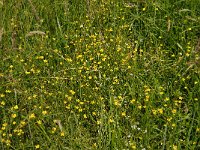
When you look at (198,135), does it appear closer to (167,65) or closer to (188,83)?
(188,83)

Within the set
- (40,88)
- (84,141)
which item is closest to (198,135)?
(84,141)

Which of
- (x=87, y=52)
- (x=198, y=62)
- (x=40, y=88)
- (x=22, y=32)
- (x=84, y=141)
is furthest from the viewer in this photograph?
(x=22, y=32)

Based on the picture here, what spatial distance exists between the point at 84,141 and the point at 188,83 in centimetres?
99

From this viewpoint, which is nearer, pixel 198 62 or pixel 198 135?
pixel 198 135

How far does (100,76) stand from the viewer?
9.68ft

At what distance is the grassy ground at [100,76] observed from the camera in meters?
2.63

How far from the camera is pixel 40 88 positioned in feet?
10.1

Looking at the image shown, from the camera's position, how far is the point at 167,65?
3.25 meters

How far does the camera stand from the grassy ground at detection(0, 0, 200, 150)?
8.63ft

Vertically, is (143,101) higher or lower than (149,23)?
lower

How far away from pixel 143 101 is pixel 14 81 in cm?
92

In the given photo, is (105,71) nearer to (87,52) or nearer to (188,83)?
(87,52)

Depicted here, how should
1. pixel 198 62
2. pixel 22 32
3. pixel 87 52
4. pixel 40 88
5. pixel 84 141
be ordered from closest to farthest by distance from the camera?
pixel 84 141, pixel 198 62, pixel 40 88, pixel 87 52, pixel 22 32

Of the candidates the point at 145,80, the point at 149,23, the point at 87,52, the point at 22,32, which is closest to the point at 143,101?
the point at 145,80
